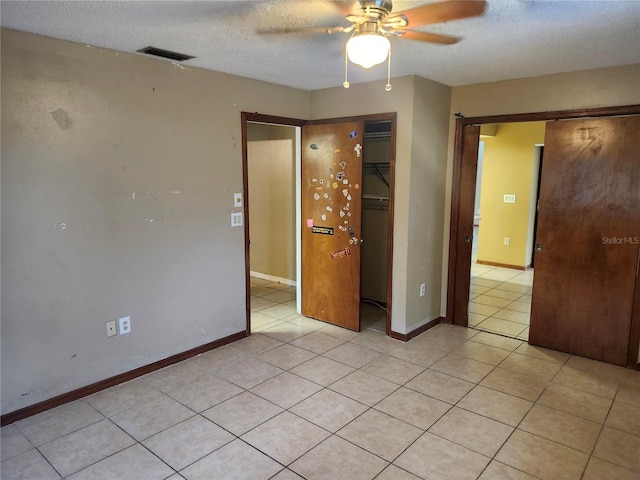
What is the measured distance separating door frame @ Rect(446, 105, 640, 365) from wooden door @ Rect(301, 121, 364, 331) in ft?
3.15

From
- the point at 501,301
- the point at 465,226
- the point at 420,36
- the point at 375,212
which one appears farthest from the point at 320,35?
the point at 501,301

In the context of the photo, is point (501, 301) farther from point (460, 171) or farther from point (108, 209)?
point (108, 209)

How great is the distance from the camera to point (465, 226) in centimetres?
417

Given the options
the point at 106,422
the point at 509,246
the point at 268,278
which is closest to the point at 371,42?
the point at 106,422

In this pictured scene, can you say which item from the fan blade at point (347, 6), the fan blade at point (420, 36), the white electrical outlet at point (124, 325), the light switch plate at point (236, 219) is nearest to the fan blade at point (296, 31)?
the fan blade at point (347, 6)

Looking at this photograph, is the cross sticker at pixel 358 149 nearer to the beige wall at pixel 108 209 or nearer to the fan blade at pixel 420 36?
the beige wall at pixel 108 209

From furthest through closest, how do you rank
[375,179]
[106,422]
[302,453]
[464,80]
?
[375,179] < [464,80] < [106,422] < [302,453]

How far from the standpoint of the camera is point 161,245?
3.24 metres

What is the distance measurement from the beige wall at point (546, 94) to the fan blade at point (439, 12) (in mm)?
1841

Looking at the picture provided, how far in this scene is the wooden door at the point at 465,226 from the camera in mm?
4035

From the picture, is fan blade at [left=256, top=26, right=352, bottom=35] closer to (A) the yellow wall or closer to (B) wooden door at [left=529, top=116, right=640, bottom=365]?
(B) wooden door at [left=529, top=116, right=640, bottom=365]

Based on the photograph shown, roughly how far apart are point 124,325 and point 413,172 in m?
2.64

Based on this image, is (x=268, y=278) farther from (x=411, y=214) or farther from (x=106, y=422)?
(x=106, y=422)

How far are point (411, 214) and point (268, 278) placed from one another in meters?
2.87
